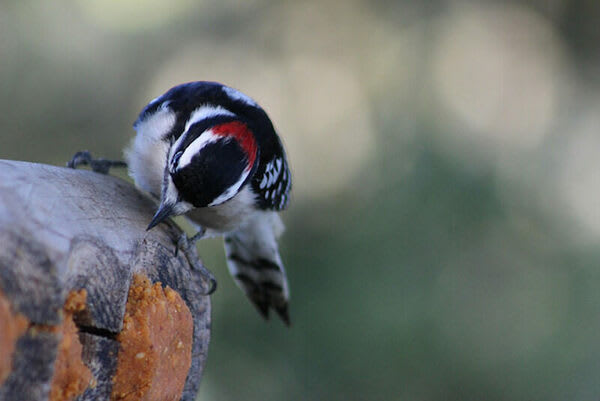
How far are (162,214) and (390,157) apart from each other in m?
3.02

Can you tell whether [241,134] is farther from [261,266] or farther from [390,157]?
[390,157]

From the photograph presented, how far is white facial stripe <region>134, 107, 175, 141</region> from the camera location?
6.66 ft

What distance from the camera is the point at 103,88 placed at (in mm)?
4734

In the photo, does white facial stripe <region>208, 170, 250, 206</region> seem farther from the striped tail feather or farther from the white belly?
the striped tail feather

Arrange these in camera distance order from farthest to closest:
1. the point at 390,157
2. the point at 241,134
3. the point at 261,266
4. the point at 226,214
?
1. the point at 390,157
2. the point at 261,266
3. the point at 226,214
4. the point at 241,134

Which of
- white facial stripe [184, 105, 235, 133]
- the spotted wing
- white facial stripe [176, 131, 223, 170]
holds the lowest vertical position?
the spotted wing

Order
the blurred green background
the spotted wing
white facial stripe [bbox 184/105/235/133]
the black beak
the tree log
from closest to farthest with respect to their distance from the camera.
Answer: the tree log → the black beak → white facial stripe [bbox 184/105/235/133] → the spotted wing → the blurred green background

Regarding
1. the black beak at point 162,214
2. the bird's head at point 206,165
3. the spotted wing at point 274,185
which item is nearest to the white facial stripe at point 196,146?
the bird's head at point 206,165

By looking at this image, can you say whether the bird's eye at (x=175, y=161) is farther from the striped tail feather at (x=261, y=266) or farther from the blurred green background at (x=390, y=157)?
the blurred green background at (x=390, y=157)

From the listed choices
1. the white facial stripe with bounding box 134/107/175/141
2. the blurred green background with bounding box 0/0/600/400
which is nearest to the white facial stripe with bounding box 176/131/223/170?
the white facial stripe with bounding box 134/107/175/141

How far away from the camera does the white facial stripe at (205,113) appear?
1958mm

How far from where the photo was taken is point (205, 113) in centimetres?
202

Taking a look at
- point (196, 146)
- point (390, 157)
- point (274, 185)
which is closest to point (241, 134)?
point (196, 146)

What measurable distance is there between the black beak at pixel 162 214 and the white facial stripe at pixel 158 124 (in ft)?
1.43
